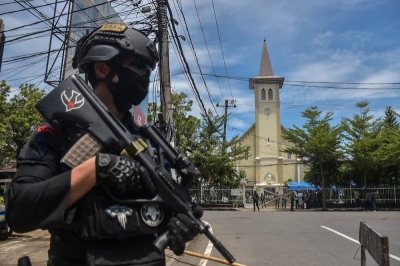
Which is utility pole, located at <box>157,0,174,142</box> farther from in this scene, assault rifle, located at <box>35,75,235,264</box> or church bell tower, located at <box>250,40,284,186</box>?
church bell tower, located at <box>250,40,284,186</box>

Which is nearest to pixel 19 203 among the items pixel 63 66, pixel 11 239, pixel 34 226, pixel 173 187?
pixel 34 226

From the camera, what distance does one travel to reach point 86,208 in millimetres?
1406

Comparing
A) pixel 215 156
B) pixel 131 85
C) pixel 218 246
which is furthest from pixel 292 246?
pixel 215 156

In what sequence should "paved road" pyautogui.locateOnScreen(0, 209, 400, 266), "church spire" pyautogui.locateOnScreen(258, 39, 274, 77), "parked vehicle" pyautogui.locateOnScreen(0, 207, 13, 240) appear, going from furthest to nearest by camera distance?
"church spire" pyautogui.locateOnScreen(258, 39, 274, 77) < "parked vehicle" pyautogui.locateOnScreen(0, 207, 13, 240) < "paved road" pyautogui.locateOnScreen(0, 209, 400, 266)

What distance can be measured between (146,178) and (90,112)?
1.15 ft

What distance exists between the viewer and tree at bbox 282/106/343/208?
2708cm

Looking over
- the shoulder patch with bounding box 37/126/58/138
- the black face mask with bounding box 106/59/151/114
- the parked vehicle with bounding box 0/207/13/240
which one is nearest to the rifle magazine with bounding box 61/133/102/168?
the shoulder patch with bounding box 37/126/58/138

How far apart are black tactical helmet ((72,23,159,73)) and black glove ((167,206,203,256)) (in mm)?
734

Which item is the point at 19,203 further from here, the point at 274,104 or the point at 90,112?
the point at 274,104

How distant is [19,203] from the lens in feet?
4.49

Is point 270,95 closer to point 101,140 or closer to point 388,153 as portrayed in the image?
point 388,153

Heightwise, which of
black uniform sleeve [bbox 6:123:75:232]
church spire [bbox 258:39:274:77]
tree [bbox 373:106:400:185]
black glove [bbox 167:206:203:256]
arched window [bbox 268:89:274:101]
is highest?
church spire [bbox 258:39:274:77]

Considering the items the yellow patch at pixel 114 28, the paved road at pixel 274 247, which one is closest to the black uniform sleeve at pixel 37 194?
the yellow patch at pixel 114 28

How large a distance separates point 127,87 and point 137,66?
0.11 metres
